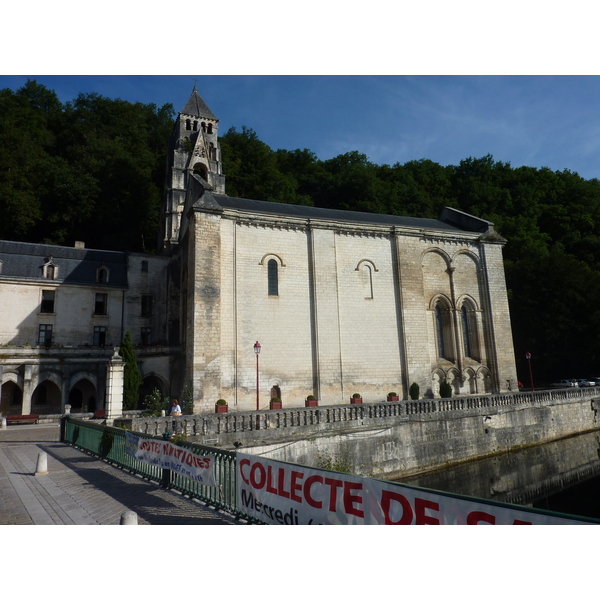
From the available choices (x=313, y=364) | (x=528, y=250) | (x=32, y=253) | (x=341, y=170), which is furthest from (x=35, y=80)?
(x=528, y=250)

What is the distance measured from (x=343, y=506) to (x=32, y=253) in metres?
33.1

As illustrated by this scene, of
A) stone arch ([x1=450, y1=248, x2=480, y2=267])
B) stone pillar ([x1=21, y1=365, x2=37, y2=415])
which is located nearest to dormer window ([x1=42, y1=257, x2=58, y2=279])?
stone pillar ([x1=21, y1=365, x2=37, y2=415])

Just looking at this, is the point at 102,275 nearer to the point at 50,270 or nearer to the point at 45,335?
the point at 50,270

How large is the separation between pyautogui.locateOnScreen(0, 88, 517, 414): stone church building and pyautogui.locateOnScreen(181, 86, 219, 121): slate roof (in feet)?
21.5

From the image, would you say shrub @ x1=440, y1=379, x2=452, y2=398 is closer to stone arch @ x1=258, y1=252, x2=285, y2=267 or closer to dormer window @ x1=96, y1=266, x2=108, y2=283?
stone arch @ x1=258, y1=252, x2=285, y2=267

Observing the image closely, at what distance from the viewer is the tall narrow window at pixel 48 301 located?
96.4 feet

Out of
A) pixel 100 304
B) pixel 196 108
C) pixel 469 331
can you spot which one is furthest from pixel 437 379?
pixel 196 108

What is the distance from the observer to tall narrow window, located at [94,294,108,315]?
1205 inches

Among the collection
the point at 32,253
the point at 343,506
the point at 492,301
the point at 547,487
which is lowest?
the point at 547,487

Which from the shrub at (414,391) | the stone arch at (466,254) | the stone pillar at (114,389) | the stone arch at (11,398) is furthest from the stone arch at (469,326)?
the stone arch at (11,398)

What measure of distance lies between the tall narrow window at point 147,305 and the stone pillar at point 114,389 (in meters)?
14.3

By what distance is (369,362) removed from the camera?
25469mm

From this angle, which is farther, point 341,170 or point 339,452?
point 341,170

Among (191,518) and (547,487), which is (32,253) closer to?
(191,518)
